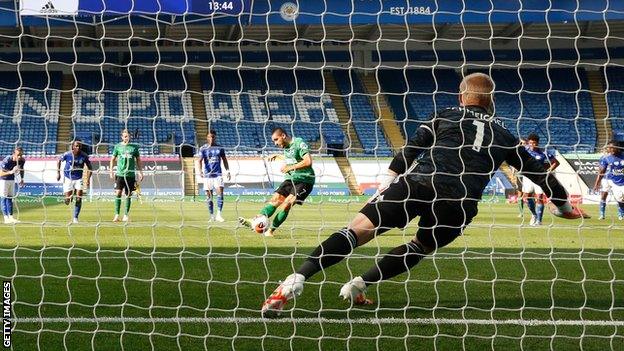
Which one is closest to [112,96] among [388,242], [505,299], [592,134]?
[592,134]

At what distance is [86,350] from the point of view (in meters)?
4.77

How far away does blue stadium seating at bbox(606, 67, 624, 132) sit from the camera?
91.5 ft

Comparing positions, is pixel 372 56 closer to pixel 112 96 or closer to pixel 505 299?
pixel 112 96

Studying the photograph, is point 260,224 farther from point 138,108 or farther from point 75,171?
point 138,108

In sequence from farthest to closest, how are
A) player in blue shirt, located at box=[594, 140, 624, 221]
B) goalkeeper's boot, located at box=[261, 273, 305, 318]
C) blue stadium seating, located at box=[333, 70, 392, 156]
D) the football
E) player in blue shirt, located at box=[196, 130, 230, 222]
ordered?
1. blue stadium seating, located at box=[333, 70, 392, 156]
2. player in blue shirt, located at box=[594, 140, 624, 221]
3. player in blue shirt, located at box=[196, 130, 230, 222]
4. the football
5. goalkeeper's boot, located at box=[261, 273, 305, 318]

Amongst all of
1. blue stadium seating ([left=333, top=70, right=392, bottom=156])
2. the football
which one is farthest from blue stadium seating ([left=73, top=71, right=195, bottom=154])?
the football

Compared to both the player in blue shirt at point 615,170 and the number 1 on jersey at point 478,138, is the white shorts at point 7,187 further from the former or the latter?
the number 1 on jersey at point 478,138

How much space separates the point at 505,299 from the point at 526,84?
26.0 meters

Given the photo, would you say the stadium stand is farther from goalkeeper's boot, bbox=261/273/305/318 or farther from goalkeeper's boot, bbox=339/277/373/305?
goalkeeper's boot, bbox=261/273/305/318

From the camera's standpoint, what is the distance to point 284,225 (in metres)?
15.3

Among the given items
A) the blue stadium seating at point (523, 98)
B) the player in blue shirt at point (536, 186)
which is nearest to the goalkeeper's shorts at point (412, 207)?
the player in blue shirt at point (536, 186)

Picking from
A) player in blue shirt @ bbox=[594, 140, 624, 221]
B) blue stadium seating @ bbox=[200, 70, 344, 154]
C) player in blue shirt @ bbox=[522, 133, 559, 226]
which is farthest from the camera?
blue stadium seating @ bbox=[200, 70, 344, 154]

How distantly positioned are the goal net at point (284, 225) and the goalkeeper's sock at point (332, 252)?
1.20ft

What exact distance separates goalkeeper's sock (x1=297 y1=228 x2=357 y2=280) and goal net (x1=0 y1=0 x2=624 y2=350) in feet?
1.20
